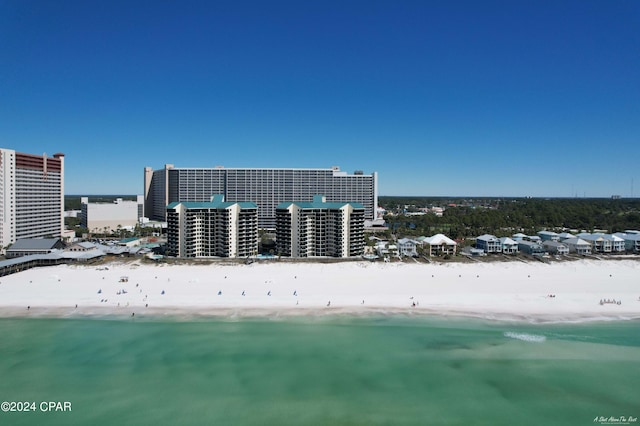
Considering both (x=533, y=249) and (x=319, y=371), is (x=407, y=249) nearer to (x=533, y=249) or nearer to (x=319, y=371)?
(x=533, y=249)

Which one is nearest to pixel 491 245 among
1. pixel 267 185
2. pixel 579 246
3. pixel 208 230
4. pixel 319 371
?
pixel 579 246

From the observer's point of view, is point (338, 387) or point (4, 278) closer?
point (338, 387)

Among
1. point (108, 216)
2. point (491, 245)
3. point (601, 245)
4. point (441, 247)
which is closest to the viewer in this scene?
point (441, 247)

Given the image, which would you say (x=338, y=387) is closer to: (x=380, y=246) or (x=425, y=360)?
(x=425, y=360)

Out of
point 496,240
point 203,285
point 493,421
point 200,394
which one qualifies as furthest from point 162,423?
point 496,240

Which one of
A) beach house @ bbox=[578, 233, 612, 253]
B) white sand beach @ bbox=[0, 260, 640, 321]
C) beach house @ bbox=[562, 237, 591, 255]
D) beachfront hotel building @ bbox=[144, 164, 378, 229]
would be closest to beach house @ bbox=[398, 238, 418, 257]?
white sand beach @ bbox=[0, 260, 640, 321]

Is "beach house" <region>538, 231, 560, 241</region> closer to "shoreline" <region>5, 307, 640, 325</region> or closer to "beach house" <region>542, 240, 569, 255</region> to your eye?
"beach house" <region>542, 240, 569, 255</region>
